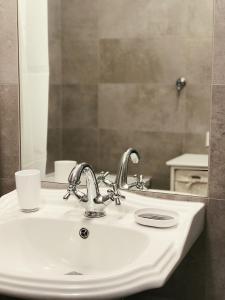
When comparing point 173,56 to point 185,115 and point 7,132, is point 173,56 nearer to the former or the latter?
point 185,115

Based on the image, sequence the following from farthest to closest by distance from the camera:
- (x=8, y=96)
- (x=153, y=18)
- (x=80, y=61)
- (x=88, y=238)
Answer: (x=8, y=96)
(x=80, y=61)
(x=153, y=18)
(x=88, y=238)

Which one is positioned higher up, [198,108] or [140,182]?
[198,108]

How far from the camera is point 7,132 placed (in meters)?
1.71

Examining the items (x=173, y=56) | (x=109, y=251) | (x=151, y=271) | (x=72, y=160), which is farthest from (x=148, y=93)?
(x=151, y=271)

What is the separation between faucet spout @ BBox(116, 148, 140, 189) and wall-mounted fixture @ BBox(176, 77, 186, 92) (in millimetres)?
258

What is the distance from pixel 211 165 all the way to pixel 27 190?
23.7 inches

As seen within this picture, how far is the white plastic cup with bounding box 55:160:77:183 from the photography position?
64.4 inches

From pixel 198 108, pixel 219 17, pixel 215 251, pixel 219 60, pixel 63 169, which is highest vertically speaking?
pixel 219 17

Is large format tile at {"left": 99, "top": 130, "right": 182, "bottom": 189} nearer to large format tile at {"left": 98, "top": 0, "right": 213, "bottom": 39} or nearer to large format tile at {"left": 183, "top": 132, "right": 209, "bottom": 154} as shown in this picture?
large format tile at {"left": 183, "top": 132, "right": 209, "bottom": 154}

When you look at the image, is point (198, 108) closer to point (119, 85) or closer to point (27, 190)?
point (119, 85)

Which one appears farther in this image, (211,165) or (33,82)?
(33,82)

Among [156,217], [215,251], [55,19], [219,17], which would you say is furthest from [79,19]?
[215,251]

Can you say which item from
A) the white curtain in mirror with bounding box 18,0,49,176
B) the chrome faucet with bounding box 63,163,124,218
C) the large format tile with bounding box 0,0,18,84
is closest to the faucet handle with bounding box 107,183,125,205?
the chrome faucet with bounding box 63,163,124,218

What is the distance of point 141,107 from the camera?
1522mm
